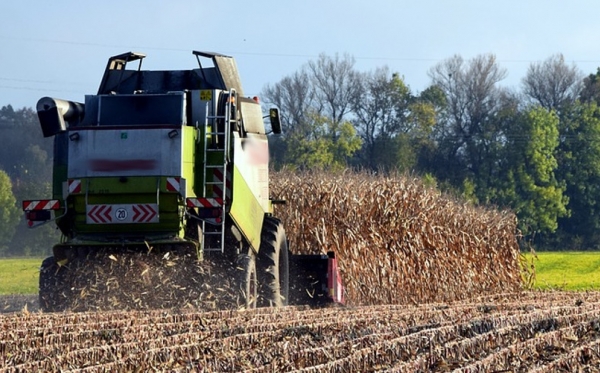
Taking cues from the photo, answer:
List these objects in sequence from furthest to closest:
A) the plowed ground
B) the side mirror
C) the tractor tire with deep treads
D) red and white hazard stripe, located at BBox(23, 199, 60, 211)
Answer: the side mirror < the tractor tire with deep treads < red and white hazard stripe, located at BBox(23, 199, 60, 211) < the plowed ground

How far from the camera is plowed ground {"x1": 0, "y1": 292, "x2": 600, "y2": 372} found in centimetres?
749

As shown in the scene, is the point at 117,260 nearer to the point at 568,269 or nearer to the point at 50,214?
the point at 50,214

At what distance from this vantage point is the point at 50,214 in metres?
13.0

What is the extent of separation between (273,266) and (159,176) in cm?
227

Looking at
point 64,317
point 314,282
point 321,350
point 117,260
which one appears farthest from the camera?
point 314,282

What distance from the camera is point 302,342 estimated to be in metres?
8.84

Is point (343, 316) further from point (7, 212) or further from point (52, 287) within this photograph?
point (7, 212)

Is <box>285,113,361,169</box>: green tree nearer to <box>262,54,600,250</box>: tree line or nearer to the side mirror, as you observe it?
<box>262,54,600,250</box>: tree line

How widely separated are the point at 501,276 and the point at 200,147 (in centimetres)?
1084

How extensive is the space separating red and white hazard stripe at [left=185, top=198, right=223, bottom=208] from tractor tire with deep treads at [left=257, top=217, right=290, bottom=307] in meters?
1.50

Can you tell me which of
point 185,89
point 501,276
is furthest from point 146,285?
point 501,276

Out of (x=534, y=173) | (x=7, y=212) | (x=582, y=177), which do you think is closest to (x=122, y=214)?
(x=7, y=212)

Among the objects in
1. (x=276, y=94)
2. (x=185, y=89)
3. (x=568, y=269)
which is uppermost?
(x=276, y=94)

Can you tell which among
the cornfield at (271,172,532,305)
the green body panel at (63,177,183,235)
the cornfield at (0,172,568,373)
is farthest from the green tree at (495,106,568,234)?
the green body panel at (63,177,183,235)
